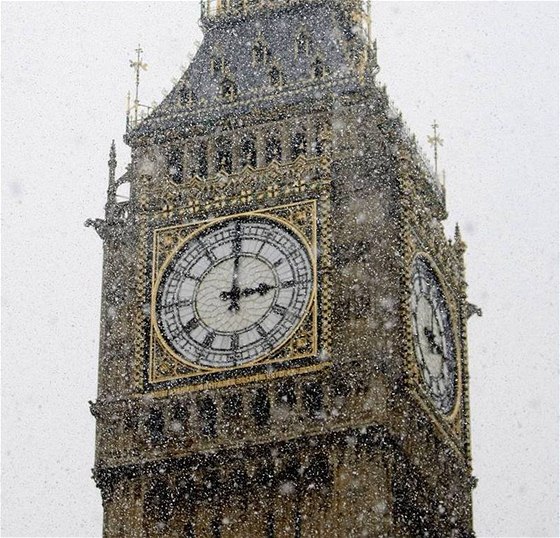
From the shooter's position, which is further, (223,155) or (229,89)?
(229,89)

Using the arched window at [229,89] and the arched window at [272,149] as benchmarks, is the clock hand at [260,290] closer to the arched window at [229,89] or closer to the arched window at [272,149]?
the arched window at [272,149]

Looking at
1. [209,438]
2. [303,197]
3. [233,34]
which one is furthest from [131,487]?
[233,34]

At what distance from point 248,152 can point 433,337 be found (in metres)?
5.29

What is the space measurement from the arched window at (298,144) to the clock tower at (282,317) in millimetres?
38

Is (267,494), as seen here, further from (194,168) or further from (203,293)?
(194,168)

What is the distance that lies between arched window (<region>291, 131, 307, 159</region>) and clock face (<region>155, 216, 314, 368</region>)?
1903 millimetres

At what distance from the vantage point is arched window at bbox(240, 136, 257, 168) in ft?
163

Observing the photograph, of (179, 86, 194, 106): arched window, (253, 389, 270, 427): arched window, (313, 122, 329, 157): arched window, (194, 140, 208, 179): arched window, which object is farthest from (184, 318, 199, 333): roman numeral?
(179, 86, 194, 106): arched window

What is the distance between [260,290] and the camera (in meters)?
47.2

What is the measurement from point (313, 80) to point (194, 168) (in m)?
3.02

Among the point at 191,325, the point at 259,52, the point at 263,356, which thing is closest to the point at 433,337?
the point at 263,356

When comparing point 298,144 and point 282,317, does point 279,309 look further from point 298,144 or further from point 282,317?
point 298,144

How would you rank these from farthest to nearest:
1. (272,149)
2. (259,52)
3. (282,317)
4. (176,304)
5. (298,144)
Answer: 1. (259,52)
2. (272,149)
3. (298,144)
4. (176,304)
5. (282,317)

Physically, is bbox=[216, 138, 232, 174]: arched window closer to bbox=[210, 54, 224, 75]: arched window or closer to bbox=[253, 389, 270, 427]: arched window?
bbox=[210, 54, 224, 75]: arched window
